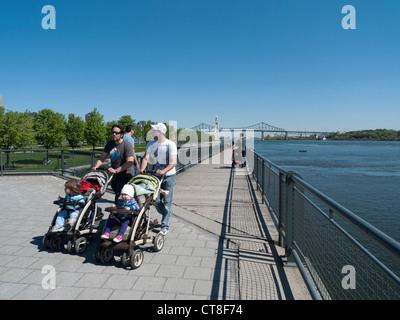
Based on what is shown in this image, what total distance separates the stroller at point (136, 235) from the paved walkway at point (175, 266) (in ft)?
0.38

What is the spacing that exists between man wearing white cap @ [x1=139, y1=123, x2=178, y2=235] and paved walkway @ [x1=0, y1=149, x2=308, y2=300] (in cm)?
53

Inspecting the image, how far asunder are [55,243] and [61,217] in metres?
0.40

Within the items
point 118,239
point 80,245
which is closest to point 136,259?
point 118,239

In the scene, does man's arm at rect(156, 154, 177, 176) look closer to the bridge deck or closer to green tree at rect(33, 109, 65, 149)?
the bridge deck

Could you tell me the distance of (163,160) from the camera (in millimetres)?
4406

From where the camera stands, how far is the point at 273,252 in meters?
3.98

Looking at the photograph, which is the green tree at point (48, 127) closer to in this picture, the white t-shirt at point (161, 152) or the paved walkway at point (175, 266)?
the paved walkway at point (175, 266)

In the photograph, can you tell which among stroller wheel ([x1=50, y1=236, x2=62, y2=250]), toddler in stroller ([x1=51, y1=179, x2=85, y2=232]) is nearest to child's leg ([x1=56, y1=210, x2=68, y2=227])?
toddler in stroller ([x1=51, y1=179, x2=85, y2=232])

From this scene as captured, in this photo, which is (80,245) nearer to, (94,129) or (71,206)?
(71,206)

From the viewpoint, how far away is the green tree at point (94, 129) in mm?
46875

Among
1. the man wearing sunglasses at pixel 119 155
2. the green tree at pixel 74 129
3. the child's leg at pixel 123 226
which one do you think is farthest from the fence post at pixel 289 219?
the green tree at pixel 74 129

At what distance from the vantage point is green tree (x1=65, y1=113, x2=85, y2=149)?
146 ft
